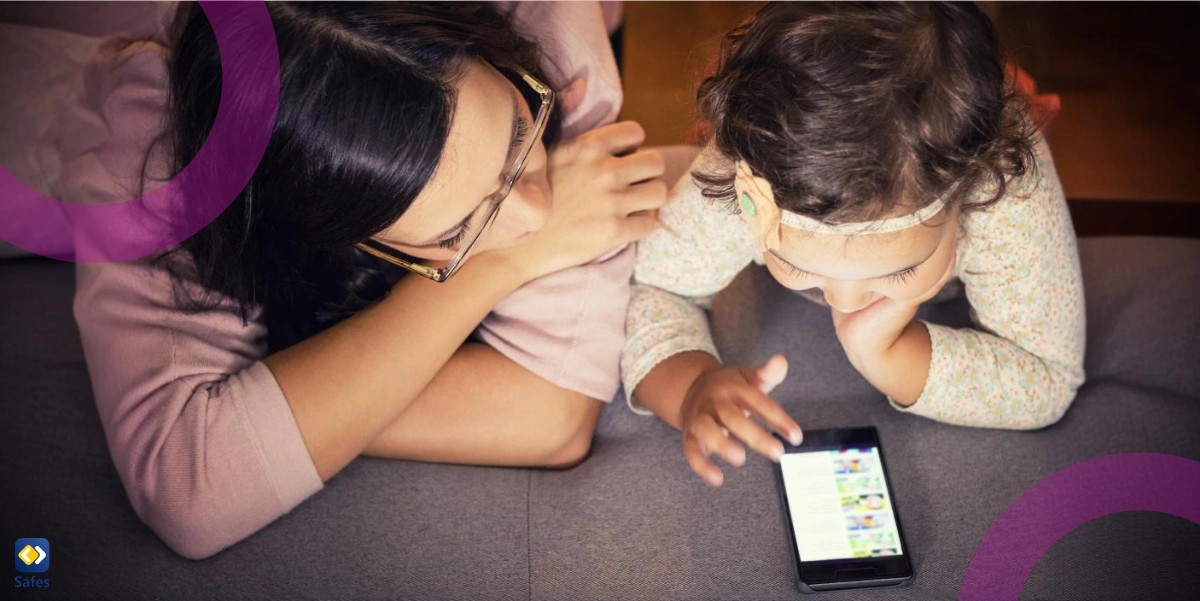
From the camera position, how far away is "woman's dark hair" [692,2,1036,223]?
73 centimetres

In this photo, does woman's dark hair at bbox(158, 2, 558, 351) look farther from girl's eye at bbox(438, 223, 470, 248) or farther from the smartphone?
the smartphone

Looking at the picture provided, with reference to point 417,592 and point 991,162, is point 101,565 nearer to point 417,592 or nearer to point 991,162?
point 417,592

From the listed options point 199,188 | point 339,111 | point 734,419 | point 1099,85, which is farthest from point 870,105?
point 1099,85

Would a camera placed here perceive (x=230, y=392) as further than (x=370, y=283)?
No

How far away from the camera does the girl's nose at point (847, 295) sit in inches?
33.9

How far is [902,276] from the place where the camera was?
0.85 meters

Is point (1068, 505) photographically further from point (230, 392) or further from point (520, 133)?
point (230, 392)

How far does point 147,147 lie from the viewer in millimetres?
993

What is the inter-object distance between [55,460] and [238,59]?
2.04 feet

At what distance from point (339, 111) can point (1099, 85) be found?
1635mm

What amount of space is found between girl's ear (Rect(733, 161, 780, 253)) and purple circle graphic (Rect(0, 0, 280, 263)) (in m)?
0.45

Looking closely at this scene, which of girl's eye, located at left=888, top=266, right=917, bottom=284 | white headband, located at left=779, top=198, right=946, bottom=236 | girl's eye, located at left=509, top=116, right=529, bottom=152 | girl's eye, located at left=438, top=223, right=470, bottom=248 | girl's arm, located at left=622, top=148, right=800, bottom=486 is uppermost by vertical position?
girl's eye, located at left=509, top=116, right=529, bottom=152

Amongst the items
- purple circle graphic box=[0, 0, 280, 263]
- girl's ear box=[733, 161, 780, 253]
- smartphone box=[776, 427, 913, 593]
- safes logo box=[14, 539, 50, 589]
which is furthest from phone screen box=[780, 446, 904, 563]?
safes logo box=[14, 539, 50, 589]

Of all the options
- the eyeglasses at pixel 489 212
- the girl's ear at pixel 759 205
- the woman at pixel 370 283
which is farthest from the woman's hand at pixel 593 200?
the girl's ear at pixel 759 205
